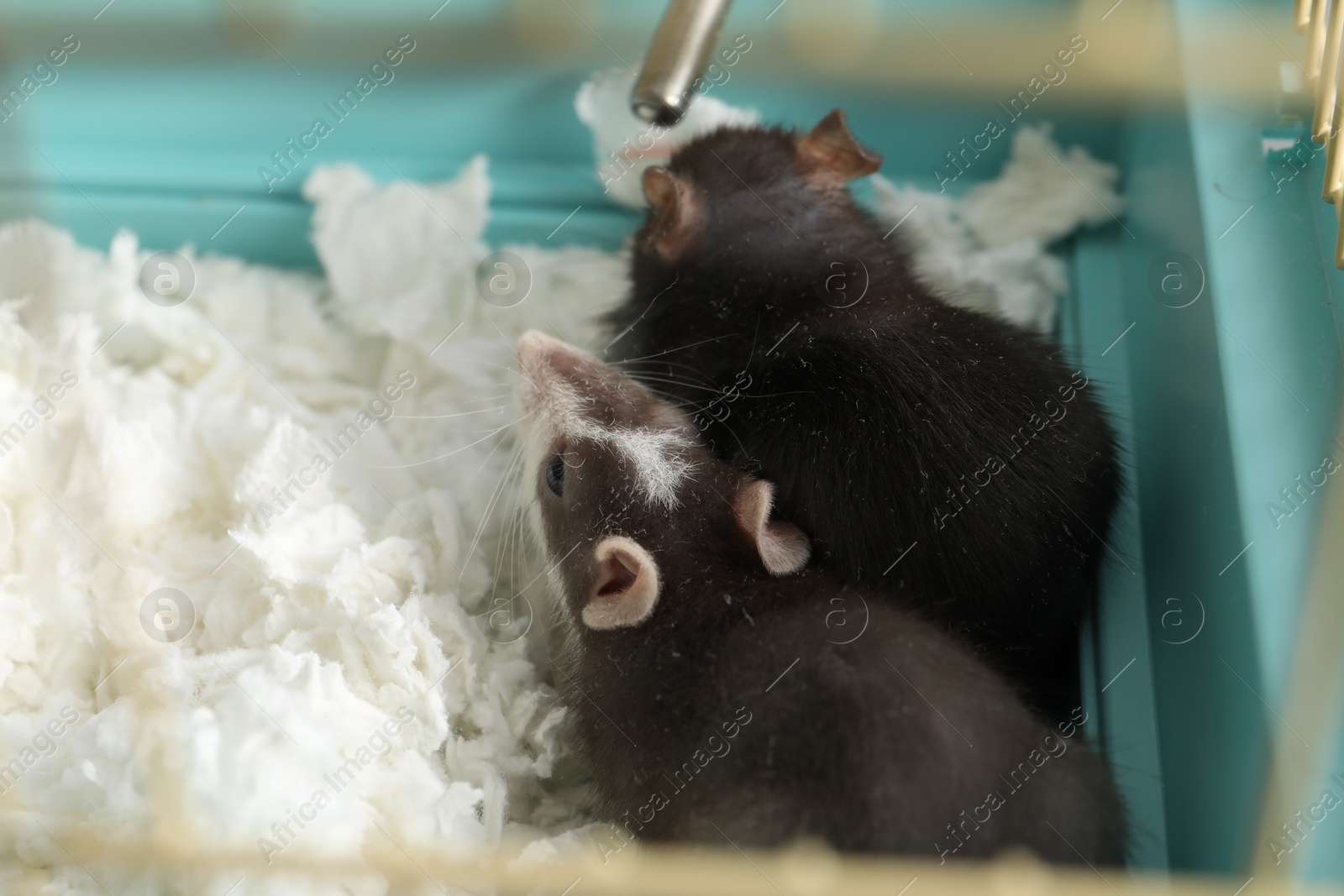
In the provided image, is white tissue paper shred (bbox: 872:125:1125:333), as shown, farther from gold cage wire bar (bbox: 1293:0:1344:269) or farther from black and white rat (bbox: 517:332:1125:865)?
black and white rat (bbox: 517:332:1125:865)

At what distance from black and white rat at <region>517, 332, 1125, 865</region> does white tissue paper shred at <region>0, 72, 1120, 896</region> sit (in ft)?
0.72

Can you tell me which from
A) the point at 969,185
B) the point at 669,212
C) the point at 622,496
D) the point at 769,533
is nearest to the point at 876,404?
the point at 769,533

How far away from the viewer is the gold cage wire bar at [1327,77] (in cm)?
193

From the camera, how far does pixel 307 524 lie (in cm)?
246

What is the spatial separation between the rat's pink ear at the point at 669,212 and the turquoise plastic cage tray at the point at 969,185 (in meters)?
0.36

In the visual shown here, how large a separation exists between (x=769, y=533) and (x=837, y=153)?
1.11 m

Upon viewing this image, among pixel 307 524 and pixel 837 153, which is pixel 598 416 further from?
pixel 837 153

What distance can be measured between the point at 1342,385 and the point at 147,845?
2005 mm

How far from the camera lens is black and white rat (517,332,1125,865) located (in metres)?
1.72

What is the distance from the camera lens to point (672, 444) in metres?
2.45

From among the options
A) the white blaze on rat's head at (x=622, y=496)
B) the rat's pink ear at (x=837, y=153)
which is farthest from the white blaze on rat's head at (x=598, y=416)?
the rat's pink ear at (x=837, y=153)

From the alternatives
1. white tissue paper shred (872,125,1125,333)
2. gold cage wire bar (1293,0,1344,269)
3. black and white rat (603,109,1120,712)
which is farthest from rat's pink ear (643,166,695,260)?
gold cage wire bar (1293,0,1344,269)

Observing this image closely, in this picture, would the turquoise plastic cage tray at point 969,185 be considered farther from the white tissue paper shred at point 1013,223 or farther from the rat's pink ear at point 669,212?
the rat's pink ear at point 669,212

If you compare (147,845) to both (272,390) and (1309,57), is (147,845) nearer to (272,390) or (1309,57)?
(272,390)
